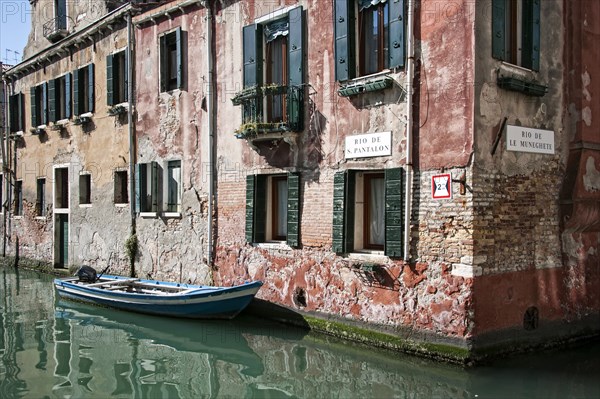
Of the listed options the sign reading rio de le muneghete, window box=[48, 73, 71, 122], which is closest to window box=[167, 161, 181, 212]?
window box=[48, 73, 71, 122]

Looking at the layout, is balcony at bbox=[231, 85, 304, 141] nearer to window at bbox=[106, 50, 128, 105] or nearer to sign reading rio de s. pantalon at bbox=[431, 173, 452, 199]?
sign reading rio de s. pantalon at bbox=[431, 173, 452, 199]

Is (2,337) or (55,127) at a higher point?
(55,127)

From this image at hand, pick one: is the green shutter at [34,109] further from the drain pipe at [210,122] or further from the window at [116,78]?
the drain pipe at [210,122]

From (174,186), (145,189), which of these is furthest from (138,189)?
(174,186)

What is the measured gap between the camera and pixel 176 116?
12.3m

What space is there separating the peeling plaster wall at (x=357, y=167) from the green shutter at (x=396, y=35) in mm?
192

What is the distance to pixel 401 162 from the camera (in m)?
8.23

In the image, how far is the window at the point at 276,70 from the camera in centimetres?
956

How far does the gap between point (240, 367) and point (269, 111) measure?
4.37 m

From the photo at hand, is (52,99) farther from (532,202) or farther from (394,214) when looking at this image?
(532,202)

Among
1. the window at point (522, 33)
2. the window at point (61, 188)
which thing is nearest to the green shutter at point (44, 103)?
the window at point (61, 188)

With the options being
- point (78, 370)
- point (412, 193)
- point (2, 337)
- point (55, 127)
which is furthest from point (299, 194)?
point (55, 127)

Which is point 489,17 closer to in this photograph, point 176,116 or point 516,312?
point 516,312

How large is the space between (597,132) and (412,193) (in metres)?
3.08
